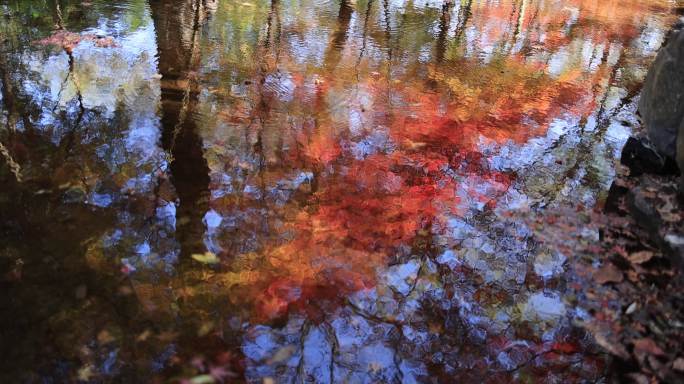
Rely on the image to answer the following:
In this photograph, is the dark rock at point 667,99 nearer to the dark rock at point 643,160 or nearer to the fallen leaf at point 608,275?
the dark rock at point 643,160

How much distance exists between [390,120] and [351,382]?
364cm

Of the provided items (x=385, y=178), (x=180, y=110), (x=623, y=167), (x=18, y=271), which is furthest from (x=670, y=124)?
(x=18, y=271)

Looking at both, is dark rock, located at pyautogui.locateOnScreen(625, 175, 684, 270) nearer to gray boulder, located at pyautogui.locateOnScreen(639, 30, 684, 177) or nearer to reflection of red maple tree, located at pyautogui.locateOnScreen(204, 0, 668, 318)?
gray boulder, located at pyautogui.locateOnScreen(639, 30, 684, 177)

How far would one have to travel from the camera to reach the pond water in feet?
11.1

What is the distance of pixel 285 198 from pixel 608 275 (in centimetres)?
259

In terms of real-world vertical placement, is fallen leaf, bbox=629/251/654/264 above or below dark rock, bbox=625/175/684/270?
below

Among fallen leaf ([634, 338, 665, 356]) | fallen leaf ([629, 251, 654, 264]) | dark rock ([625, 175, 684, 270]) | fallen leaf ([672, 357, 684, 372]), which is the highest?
dark rock ([625, 175, 684, 270])

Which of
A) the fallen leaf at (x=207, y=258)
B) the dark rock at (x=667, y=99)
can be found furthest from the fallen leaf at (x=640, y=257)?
the fallen leaf at (x=207, y=258)

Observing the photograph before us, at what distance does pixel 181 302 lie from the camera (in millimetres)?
3596

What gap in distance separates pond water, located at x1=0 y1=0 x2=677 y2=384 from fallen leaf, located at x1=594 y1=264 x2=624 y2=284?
0.21m

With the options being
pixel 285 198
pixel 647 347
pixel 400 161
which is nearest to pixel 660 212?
pixel 647 347

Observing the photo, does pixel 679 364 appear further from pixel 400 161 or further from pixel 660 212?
pixel 400 161

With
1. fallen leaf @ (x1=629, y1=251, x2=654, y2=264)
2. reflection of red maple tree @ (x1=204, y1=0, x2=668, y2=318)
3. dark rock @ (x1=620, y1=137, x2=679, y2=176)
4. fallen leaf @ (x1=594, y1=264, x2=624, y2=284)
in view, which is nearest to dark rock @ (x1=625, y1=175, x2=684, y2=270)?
fallen leaf @ (x1=629, y1=251, x2=654, y2=264)

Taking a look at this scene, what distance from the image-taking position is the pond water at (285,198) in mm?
3377
